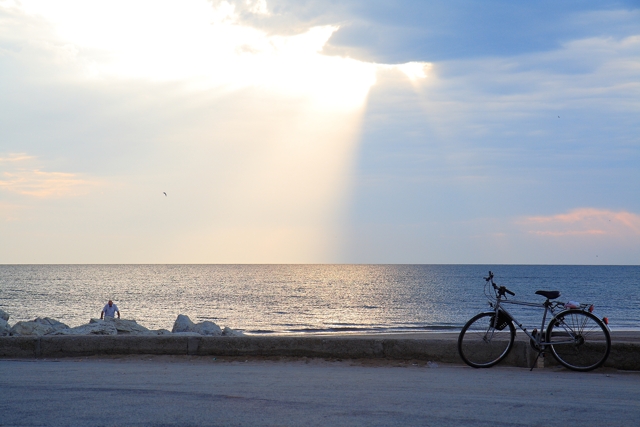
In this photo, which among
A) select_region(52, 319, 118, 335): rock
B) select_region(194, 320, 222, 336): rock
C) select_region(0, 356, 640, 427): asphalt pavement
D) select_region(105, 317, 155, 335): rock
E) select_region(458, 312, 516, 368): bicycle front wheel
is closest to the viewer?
select_region(0, 356, 640, 427): asphalt pavement

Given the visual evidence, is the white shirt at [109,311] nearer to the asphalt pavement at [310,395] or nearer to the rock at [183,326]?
the rock at [183,326]

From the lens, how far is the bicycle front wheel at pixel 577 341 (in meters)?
7.86

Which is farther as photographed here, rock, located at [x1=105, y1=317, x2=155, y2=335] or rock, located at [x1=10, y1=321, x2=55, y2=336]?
rock, located at [x1=105, y1=317, x2=155, y2=335]

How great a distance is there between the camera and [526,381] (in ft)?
23.2

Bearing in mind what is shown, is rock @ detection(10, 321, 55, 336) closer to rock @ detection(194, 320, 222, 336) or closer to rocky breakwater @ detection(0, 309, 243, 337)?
rocky breakwater @ detection(0, 309, 243, 337)

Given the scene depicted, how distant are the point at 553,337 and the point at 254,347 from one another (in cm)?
428

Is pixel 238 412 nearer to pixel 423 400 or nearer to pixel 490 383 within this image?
pixel 423 400

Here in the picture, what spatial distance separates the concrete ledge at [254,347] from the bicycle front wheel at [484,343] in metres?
0.16

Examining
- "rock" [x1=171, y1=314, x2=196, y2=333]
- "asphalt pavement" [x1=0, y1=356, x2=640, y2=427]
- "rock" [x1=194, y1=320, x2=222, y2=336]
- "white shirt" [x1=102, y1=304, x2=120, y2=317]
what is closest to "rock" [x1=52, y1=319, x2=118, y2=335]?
"rock" [x1=194, y1=320, x2=222, y2=336]

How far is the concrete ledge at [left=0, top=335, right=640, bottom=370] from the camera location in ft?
28.3

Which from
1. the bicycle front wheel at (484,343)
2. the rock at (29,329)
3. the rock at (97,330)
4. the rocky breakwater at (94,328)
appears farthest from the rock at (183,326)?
the bicycle front wheel at (484,343)

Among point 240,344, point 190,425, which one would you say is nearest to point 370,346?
point 240,344

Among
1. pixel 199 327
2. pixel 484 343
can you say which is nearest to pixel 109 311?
pixel 199 327

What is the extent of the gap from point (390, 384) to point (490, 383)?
1170 millimetres
